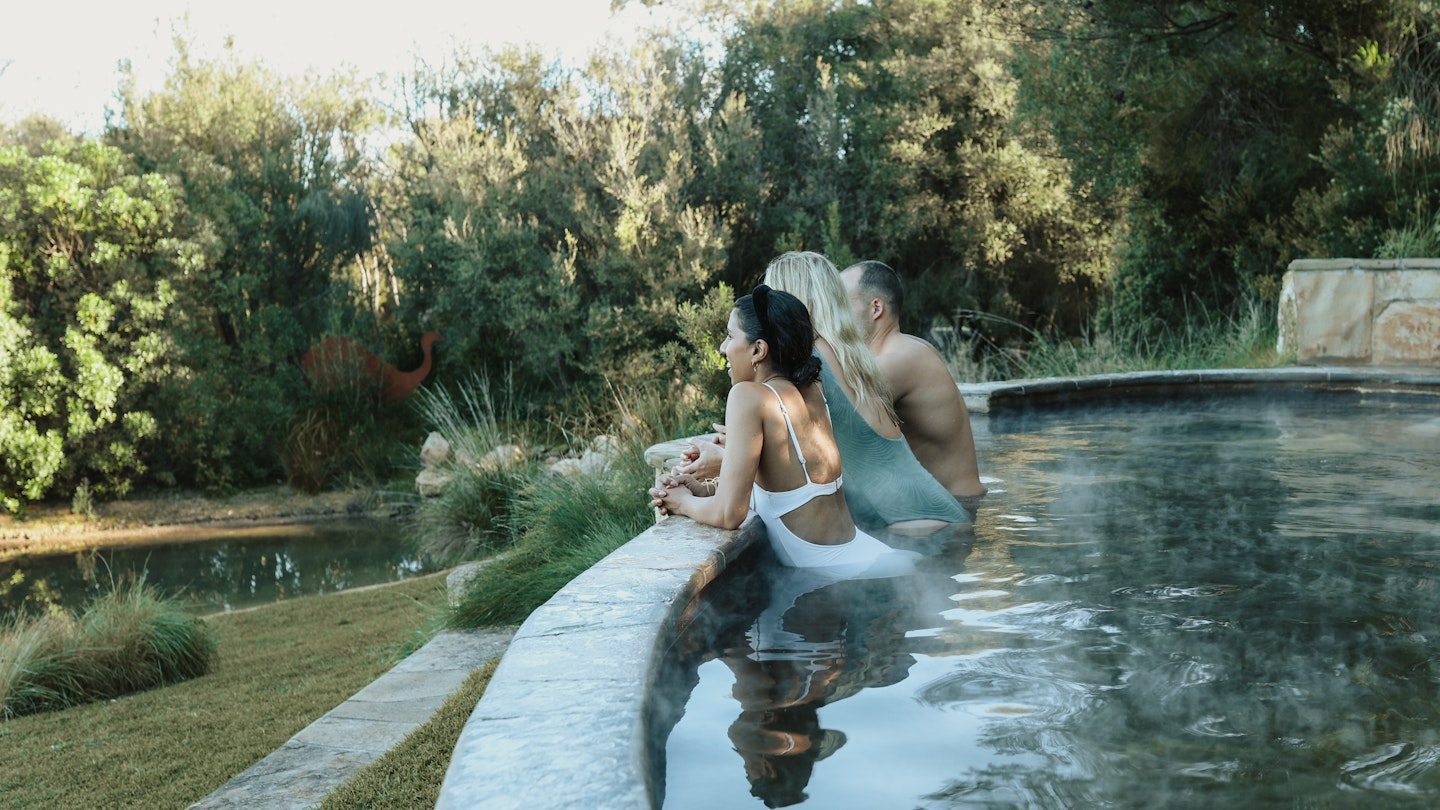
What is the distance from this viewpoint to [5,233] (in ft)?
48.3

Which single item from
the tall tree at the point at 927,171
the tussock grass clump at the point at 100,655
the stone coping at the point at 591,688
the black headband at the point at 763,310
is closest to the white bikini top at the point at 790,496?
the stone coping at the point at 591,688

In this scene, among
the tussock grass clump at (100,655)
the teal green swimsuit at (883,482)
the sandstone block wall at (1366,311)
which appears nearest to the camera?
the teal green swimsuit at (883,482)

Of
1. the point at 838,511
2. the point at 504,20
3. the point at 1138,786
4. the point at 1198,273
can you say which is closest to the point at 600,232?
the point at 504,20

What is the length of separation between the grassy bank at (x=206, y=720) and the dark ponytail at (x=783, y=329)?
269 cm

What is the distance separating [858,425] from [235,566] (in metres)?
9.76

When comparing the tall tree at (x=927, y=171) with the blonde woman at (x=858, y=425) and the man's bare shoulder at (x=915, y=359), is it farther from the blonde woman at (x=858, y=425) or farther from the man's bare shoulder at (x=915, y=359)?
the blonde woman at (x=858, y=425)

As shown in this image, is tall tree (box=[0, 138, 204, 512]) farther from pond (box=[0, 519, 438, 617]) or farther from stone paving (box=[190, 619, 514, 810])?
stone paving (box=[190, 619, 514, 810])

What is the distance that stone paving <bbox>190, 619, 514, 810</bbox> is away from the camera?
349 cm

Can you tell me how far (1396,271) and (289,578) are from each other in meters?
10.3

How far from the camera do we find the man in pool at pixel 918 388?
4715 millimetres

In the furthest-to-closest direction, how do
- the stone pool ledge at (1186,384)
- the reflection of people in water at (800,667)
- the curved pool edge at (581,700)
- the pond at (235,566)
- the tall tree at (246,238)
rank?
the tall tree at (246,238) < the pond at (235,566) < the stone pool ledge at (1186,384) < the reflection of people in water at (800,667) < the curved pool edge at (581,700)

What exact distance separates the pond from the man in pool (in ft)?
21.9

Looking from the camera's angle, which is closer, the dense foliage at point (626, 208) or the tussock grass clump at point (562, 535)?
the tussock grass clump at point (562, 535)

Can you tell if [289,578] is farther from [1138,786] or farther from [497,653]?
[1138,786]
